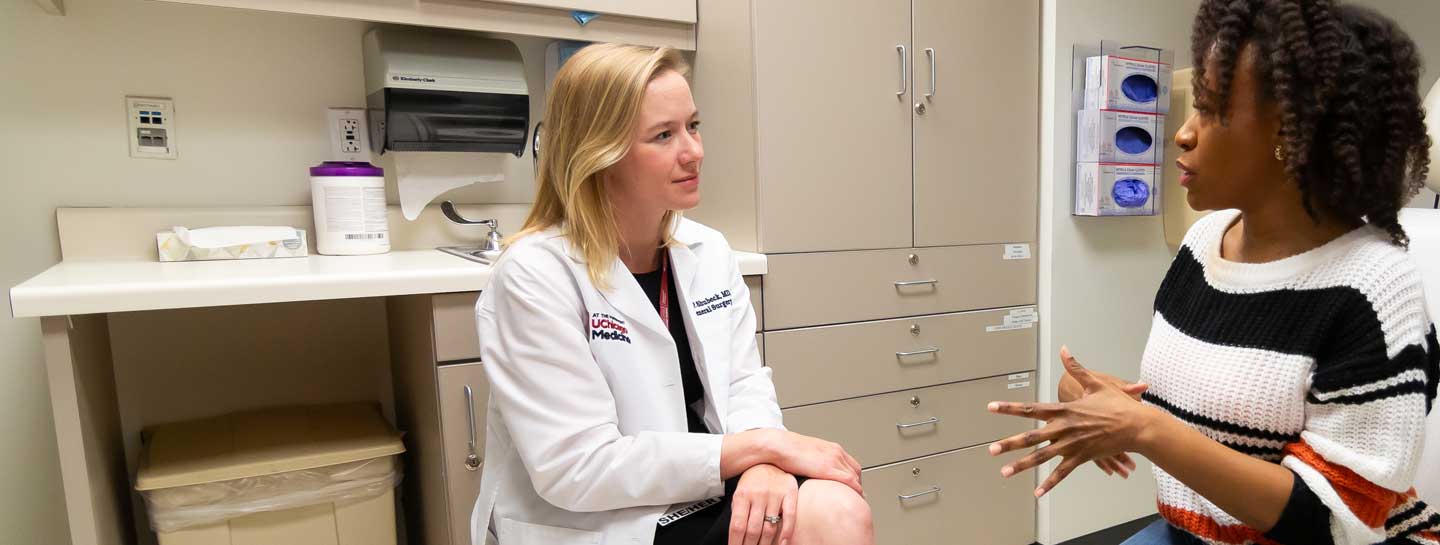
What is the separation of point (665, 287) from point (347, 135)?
1.00 m

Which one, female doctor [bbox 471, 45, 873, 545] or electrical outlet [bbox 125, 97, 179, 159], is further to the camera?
electrical outlet [bbox 125, 97, 179, 159]

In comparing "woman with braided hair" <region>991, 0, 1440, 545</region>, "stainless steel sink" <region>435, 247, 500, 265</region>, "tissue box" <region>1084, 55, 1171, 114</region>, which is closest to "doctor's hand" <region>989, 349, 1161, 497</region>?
"woman with braided hair" <region>991, 0, 1440, 545</region>

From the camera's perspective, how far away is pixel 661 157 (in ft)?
3.79

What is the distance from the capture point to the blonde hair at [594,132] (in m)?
1.12

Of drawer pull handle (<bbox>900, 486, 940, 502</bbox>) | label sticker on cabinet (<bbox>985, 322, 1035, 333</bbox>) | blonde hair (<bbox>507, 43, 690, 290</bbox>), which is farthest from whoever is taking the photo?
label sticker on cabinet (<bbox>985, 322, 1035, 333</bbox>)

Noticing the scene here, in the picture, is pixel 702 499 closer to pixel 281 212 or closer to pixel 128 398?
pixel 281 212

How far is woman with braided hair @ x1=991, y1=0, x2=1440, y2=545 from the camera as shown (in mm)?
741

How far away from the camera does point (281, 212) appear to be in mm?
1754

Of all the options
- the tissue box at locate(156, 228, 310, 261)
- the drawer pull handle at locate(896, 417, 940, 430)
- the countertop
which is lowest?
the drawer pull handle at locate(896, 417, 940, 430)

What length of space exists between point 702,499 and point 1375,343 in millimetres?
751

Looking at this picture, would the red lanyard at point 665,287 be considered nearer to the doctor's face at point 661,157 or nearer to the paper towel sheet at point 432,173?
the doctor's face at point 661,157

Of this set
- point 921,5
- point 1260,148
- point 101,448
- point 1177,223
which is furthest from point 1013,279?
point 101,448

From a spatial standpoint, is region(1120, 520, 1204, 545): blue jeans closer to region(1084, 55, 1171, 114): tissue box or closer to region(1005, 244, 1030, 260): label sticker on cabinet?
region(1005, 244, 1030, 260): label sticker on cabinet

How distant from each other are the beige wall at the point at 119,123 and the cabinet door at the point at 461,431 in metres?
0.73
